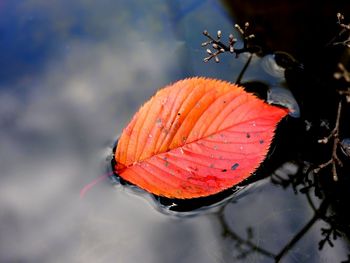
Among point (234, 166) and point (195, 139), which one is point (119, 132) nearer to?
point (195, 139)

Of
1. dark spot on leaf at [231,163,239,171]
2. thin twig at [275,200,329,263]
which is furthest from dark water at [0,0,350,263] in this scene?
dark spot on leaf at [231,163,239,171]

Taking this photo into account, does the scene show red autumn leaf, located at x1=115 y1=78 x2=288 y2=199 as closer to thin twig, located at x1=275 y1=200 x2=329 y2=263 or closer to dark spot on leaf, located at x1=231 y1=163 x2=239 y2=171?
dark spot on leaf, located at x1=231 y1=163 x2=239 y2=171

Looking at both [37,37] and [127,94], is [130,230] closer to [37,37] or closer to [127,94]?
[127,94]

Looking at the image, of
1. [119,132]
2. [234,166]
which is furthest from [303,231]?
[119,132]

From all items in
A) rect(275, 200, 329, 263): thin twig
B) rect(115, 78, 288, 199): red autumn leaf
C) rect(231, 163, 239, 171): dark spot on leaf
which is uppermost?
rect(115, 78, 288, 199): red autumn leaf

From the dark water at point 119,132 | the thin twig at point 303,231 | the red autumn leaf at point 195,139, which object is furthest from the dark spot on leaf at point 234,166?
the thin twig at point 303,231

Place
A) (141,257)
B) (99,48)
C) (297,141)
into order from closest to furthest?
(141,257) → (297,141) → (99,48)

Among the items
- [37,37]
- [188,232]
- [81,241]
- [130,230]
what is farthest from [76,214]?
[37,37]
